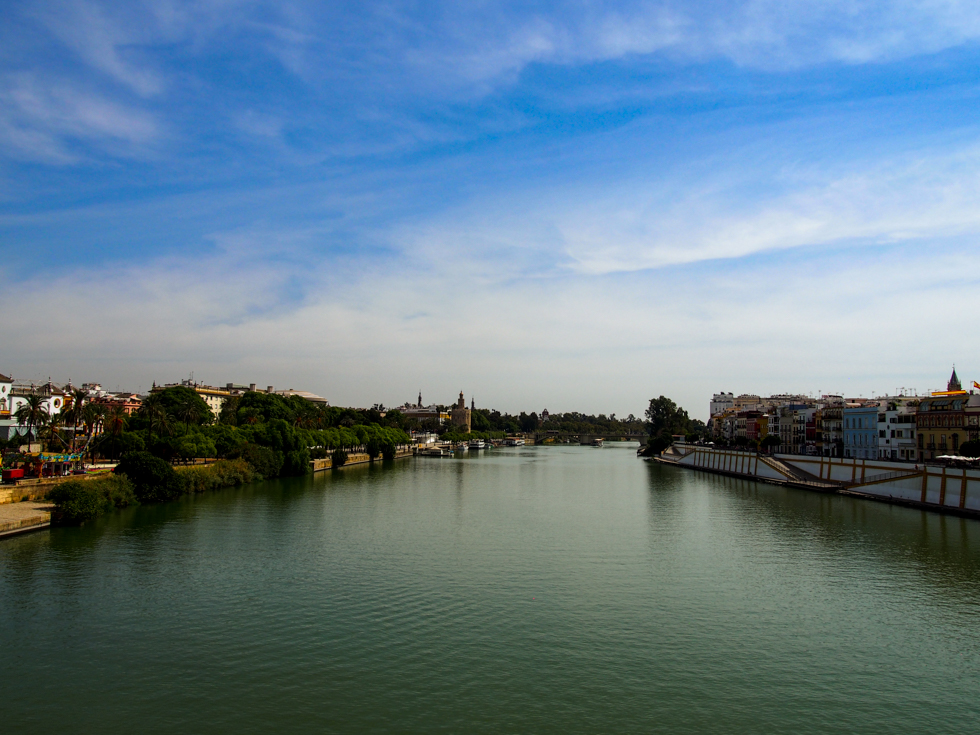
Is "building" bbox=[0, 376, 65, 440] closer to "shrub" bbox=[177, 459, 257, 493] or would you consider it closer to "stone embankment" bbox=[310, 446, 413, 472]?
"shrub" bbox=[177, 459, 257, 493]

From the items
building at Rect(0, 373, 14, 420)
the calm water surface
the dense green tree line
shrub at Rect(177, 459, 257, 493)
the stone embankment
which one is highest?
building at Rect(0, 373, 14, 420)

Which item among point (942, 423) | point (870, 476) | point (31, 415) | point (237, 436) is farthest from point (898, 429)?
point (31, 415)

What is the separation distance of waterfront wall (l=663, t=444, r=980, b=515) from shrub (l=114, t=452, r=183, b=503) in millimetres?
49235

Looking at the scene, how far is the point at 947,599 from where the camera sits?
22016 mm

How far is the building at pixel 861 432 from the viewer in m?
64.1

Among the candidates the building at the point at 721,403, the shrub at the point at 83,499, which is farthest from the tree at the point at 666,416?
the shrub at the point at 83,499

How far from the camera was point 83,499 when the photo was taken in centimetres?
3244

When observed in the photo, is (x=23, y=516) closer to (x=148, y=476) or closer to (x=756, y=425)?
(x=148, y=476)

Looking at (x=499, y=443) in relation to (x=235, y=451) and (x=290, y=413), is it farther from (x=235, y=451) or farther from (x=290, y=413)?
(x=235, y=451)

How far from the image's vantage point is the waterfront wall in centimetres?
4050

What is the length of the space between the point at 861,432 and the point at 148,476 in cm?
6452

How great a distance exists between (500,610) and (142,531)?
810 inches

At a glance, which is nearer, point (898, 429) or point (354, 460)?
point (898, 429)

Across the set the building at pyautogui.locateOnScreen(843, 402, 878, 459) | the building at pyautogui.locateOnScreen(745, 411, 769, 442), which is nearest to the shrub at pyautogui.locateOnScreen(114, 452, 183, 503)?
the building at pyautogui.locateOnScreen(843, 402, 878, 459)
